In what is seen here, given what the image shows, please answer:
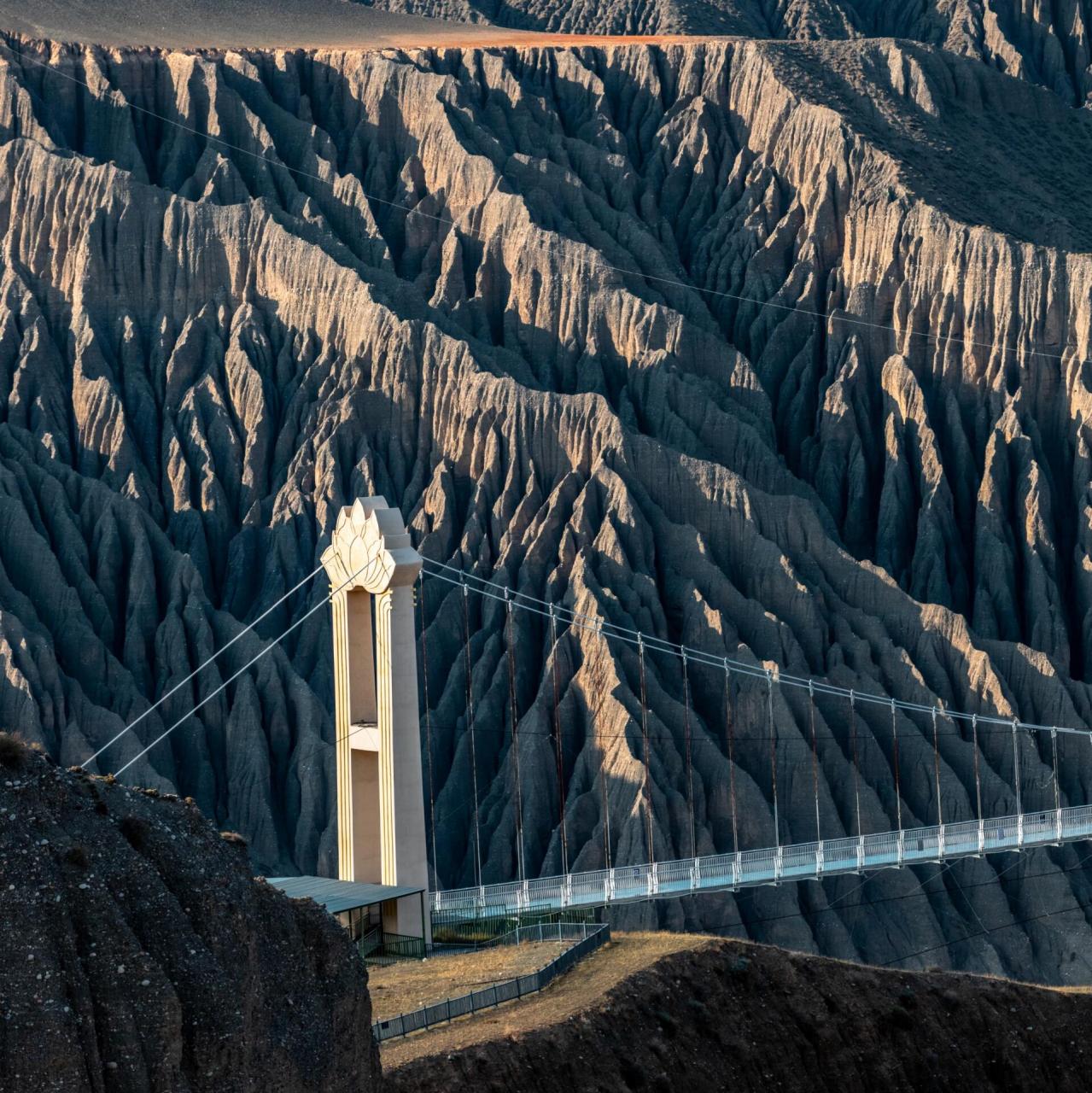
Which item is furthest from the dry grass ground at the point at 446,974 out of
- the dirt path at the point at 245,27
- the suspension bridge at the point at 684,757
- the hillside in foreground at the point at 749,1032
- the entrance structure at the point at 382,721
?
the dirt path at the point at 245,27

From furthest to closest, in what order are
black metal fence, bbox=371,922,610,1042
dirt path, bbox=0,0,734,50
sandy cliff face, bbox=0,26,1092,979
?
dirt path, bbox=0,0,734,50, sandy cliff face, bbox=0,26,1092,979, black metal fence, bbox=371,922,610,1042

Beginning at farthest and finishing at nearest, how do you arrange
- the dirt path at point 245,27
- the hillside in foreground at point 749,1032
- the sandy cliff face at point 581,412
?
the dirt path at point 245,27, the sandy cliff face at point 581,412, the hillside in foreground at point 749,1032

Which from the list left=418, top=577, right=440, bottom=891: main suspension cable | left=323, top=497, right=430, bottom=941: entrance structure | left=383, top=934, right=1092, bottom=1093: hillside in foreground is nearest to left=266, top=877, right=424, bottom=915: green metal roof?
left=323, top=497, right=430, bottom=941: entrance structure

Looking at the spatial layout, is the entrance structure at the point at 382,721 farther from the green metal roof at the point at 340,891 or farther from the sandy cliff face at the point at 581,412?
A: the sandy cliff face at the point at 581,412

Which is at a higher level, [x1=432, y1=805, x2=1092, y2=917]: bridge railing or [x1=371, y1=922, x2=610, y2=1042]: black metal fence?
[x1=432, y1=805, x2=1092, y2=917]: bridge railing

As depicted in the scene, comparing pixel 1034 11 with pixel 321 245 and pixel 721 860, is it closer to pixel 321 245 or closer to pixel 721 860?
pixel 321 245

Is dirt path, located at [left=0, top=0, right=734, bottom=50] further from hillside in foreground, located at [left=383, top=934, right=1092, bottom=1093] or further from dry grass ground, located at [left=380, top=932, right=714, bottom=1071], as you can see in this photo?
hillside in foreground, located at [left=383, top=934, right=1092, bottom=1093]
